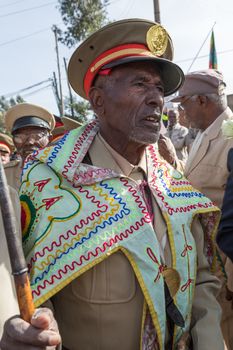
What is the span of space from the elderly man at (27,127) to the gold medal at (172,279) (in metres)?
2.71

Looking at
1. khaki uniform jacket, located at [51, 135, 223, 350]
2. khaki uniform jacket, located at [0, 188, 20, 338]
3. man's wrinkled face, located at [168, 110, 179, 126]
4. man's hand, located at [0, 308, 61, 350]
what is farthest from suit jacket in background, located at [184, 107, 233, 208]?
man's wrinkled face, located at [168, 110, 179, 126]

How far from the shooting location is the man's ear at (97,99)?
7.63 ft

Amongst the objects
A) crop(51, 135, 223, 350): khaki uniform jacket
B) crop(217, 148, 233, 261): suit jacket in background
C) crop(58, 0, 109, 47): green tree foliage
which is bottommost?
crop(51, 135, 223, 350): khaki uniform jacket

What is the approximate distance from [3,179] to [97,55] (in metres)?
1.26

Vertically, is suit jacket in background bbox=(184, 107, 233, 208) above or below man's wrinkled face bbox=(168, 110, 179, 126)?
below

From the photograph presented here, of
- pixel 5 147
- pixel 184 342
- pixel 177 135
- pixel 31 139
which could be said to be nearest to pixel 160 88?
pixel 184 342

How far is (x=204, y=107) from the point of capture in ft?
12.9

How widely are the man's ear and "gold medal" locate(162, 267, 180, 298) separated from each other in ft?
2.89

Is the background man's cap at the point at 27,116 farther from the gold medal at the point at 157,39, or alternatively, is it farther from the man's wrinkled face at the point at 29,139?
the gold medal at the point at 157,39

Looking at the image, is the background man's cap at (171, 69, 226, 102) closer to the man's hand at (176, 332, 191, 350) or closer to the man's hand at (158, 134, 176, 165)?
the man's hand at (158, 134, 176, 165)

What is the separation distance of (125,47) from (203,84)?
1.89 metres

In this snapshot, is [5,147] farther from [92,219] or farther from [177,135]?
[92,219]

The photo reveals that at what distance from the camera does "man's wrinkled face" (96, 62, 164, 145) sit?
2.18m

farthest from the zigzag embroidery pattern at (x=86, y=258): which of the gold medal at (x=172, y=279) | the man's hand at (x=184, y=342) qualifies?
the man's hand at (x=184, y=342)
